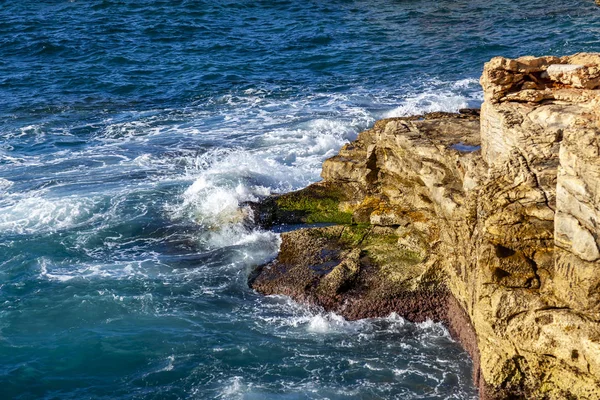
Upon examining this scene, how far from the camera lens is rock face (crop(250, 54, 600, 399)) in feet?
43.8

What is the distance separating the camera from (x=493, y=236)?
14461mm

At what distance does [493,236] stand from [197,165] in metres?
16.2

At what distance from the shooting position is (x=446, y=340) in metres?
17.5

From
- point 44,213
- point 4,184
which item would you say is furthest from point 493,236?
point 4,184

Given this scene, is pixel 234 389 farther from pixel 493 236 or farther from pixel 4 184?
pixel 4 184

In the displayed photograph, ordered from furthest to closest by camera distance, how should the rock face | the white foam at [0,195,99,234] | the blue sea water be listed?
the white foam at [0,195,99,234] < the blue sea water < the rock face

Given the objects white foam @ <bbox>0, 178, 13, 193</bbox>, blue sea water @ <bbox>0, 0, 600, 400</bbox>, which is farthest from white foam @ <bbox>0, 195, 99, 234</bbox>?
white foam @ <bbox>0, 178, 13, 193</bbox>

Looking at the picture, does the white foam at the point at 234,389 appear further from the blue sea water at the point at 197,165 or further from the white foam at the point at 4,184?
the white foam at the point at 4,184

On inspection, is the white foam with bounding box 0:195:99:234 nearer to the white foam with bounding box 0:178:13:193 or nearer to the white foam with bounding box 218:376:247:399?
the white foam with bounding box 0:178:13:193

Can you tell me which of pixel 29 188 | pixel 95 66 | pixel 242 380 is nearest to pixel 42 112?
pixel 95 66

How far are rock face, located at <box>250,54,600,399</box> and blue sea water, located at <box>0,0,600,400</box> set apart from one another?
0.94m

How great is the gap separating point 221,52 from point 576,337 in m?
33.0

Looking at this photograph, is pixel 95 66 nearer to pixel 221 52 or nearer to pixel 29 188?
pixel 221 52

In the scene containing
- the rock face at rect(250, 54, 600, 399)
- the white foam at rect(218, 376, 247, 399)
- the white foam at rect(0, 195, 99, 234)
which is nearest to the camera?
the rock face at rect(250, 54, 600, 399)
